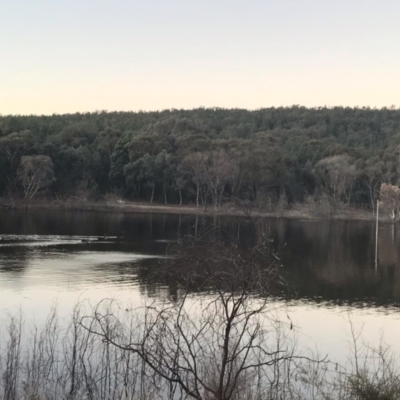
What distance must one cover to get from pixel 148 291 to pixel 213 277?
1590 centimetres

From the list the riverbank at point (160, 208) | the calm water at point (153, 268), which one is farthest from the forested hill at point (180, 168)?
the calm water at point (153, 268)

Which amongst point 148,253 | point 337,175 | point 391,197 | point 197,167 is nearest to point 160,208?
point 197,167

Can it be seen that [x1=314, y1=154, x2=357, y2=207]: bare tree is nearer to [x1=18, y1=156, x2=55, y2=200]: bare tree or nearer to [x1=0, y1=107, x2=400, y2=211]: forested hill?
Result: [x1=0, y1=107, x2=400, y2=211]: forested hill

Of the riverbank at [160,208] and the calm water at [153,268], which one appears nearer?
the calm water at [153,268]

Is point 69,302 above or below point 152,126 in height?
below

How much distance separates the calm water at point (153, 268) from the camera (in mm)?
19750

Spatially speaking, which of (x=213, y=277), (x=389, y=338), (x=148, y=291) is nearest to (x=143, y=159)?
(x=148, y=291)

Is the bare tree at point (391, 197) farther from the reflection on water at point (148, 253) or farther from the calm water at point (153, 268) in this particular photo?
the calm water at point (153, 268)

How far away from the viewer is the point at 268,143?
3467 inches

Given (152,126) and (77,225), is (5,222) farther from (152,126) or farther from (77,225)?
(152,126)

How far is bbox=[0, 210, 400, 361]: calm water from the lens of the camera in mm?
19750

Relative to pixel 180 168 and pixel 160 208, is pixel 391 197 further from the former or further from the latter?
pixel 160 208

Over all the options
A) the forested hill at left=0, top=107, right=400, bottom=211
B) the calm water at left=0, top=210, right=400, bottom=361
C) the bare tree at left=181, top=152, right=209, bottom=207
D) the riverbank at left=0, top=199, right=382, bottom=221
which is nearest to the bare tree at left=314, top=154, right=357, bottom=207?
the forested hill at left=0, top=107, right=400, bottom=211

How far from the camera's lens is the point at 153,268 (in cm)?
2919
